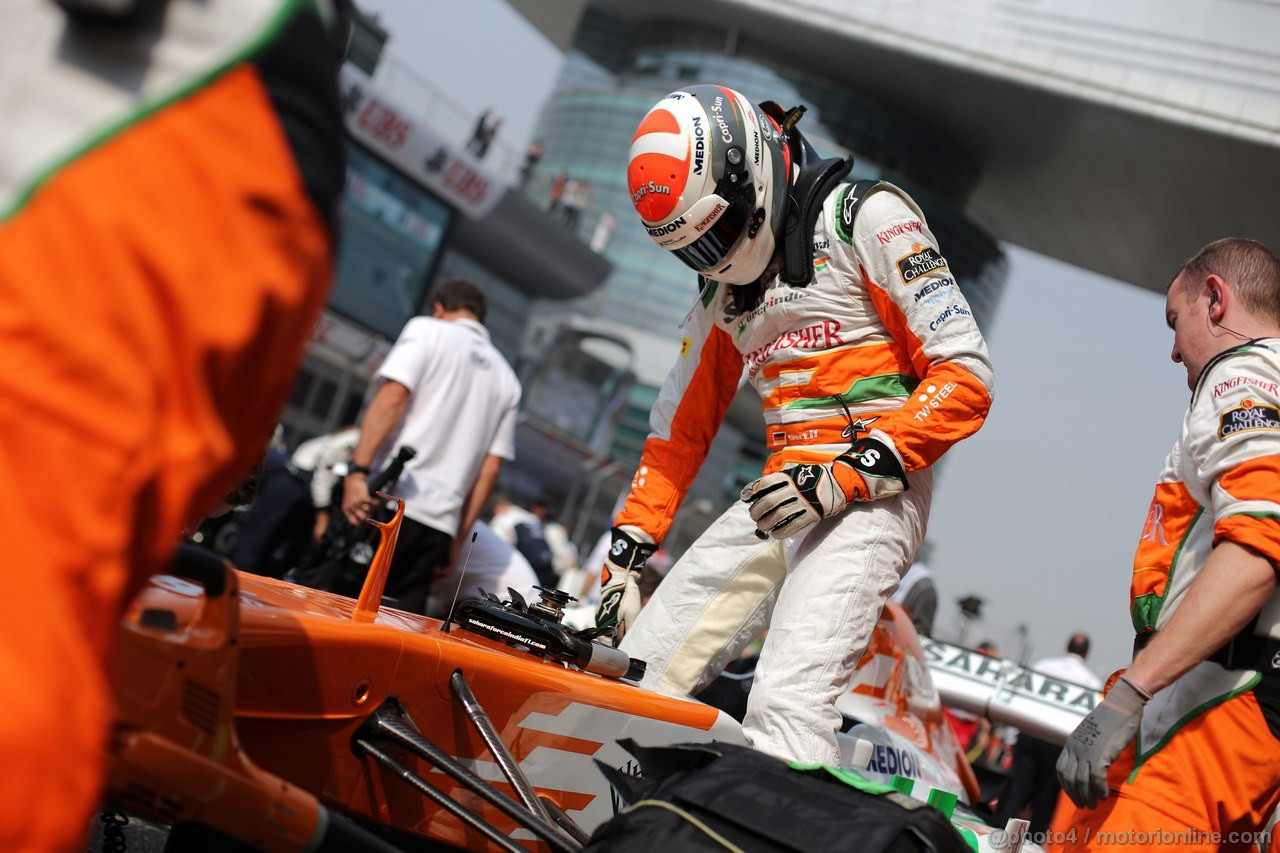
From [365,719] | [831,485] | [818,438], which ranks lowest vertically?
[365,719]

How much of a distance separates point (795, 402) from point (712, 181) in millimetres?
628

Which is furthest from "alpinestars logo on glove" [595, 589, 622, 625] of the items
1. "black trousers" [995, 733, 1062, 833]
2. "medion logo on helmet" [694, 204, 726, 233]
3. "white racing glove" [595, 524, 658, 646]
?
"black trousers" [995, 733, 1062, 833]

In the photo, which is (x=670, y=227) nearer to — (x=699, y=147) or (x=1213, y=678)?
(x=699, y=147)

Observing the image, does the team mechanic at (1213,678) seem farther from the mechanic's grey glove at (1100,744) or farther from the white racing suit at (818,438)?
the white racing suit at (818,438)

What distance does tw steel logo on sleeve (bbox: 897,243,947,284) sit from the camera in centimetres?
293

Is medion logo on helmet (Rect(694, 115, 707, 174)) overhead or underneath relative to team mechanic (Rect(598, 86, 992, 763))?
overhead

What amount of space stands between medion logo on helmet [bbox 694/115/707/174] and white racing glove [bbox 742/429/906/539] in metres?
0.85

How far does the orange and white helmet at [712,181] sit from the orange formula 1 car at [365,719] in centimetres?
108

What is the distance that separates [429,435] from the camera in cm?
501

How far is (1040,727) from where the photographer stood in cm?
483

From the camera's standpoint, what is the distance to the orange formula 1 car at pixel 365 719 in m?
1.42

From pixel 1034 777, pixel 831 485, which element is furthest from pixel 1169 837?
pixel 1034 777

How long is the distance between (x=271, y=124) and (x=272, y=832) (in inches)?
32.6

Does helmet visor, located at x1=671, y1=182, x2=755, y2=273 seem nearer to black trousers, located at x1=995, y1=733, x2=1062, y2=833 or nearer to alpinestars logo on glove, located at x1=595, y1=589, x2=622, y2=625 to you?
alpinestars logo on glove, located at x1=595, y1=589, x2=622, y2=625
